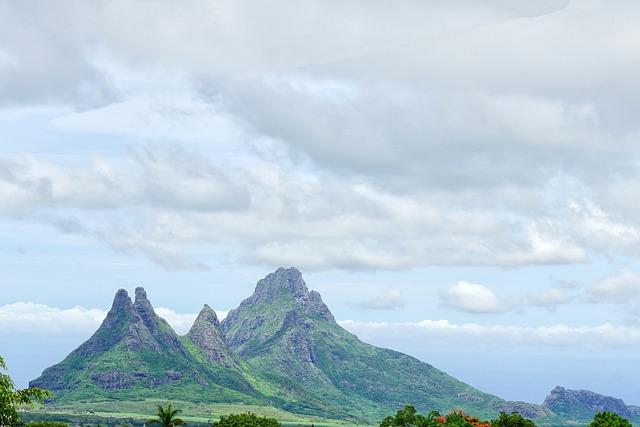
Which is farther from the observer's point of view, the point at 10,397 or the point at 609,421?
the point at 609,421

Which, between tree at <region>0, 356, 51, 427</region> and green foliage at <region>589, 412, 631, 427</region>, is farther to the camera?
green foliage at <region>589, 412, 631, 427</region>

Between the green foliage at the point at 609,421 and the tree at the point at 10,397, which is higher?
the green foliage at the point at 609,421

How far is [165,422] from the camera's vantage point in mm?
185000

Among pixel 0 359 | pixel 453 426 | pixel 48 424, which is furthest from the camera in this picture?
pixel 453 426

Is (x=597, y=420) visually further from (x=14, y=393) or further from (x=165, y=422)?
(x=14, y=393)

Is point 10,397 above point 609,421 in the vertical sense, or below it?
below

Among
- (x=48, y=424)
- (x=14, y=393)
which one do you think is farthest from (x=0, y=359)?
(x=48, y=424)

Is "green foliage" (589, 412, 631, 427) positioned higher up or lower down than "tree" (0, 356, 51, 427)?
higher up

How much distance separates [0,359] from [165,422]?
12526cm

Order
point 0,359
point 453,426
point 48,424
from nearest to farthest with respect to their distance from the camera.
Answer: point 0,359, point 48,424, point 453,426

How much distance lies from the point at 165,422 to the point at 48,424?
77.3 ft

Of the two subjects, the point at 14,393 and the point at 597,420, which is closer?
the point at 14,393

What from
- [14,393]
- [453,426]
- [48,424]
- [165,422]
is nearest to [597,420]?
[453,426]

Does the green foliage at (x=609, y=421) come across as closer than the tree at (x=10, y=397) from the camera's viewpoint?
No
